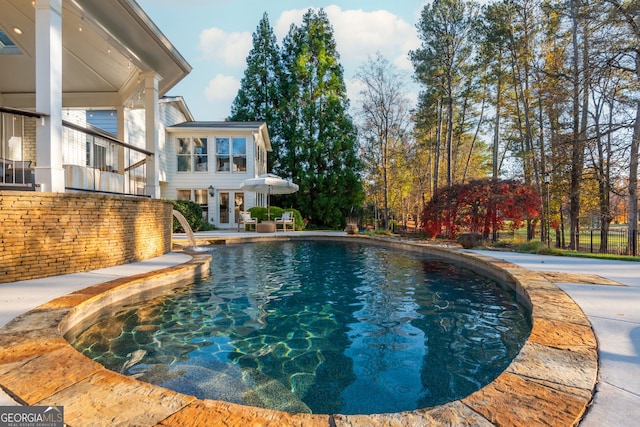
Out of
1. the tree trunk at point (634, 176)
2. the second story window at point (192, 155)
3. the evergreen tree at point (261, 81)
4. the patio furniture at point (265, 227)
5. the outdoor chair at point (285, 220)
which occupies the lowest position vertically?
the patio furniture at point (265, 227)

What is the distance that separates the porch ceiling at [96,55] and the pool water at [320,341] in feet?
16.0

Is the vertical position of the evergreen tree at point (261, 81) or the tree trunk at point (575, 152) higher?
the evergreen tree at point (261, 81)

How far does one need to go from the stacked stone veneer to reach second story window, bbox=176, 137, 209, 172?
11.4 m

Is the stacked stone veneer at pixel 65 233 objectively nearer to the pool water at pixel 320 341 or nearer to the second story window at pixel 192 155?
the pool water at pixel 320 341

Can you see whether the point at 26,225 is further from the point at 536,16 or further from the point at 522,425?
the point at 536,16

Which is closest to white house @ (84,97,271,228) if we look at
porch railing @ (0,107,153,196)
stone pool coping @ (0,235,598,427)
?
porch railing @ (0,107,153,196)

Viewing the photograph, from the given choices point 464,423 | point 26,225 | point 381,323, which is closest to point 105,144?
point 26,225

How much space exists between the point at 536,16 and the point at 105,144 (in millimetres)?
17876

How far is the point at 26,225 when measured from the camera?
422cm

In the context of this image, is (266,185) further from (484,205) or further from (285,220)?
(484,205)

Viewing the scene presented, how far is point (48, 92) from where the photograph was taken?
465cm

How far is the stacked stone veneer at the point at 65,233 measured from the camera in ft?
13.5

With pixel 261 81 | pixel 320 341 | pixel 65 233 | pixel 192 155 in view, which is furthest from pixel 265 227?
pixel 261 81

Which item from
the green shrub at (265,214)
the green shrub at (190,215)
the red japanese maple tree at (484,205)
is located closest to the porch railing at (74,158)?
the green shrub at (190,215)
